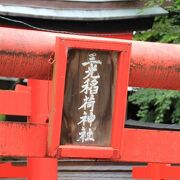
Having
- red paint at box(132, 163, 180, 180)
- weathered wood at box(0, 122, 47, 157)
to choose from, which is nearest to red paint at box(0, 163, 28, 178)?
red paint at box(132, 163, 180, 180)

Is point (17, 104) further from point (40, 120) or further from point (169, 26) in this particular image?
point (169, 26)

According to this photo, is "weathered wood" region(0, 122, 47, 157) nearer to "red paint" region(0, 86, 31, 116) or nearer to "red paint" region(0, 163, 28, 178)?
"red paint" region(0, 86, 31, 116)

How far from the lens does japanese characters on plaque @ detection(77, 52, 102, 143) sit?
2.50 meters

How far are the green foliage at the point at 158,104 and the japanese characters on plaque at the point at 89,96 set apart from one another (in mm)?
4811

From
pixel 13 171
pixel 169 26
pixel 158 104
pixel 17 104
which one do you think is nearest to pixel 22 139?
pixel 17 104

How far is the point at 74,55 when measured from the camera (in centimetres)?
247

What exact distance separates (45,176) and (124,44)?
3.09m

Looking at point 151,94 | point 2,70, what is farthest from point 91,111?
point 151,94

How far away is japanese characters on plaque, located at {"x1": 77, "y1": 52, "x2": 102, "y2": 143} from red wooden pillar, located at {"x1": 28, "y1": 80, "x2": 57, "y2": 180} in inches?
104

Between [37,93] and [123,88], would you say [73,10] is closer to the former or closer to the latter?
[37,93]

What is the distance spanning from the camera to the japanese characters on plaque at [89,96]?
2500mm

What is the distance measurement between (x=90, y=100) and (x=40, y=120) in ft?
9.84

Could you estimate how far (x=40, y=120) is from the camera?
547cm

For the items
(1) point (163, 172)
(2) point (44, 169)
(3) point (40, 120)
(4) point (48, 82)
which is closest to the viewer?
(4) point (48, 82)
